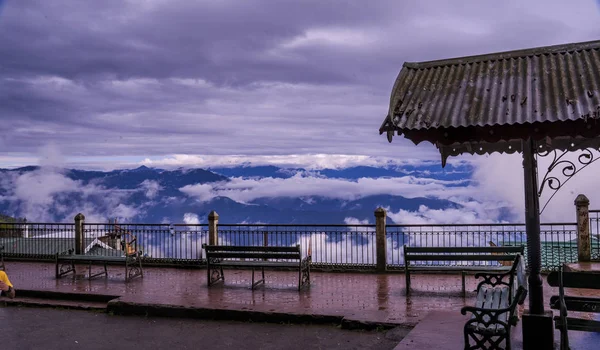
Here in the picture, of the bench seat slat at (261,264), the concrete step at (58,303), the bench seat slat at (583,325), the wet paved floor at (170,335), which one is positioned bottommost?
the wet paved floor at (170,335)

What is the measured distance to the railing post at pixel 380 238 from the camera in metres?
14.7

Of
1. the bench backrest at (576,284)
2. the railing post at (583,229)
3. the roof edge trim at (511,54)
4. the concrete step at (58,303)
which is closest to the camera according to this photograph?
the bench backrest at (576,284)

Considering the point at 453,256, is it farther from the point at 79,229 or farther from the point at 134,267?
the point at 79,229

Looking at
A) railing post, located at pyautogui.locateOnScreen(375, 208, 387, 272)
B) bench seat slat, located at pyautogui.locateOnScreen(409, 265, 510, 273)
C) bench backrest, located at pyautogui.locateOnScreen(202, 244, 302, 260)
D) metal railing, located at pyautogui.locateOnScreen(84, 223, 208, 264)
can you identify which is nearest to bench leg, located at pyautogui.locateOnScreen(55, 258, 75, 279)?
metal railing, located at pyautogui.locateOnScreen(84, 223, 208, 264)

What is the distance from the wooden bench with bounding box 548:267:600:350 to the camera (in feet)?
20.6

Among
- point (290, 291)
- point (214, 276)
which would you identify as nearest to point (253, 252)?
point (290, 291)

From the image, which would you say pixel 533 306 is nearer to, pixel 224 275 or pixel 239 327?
pixel 239 327

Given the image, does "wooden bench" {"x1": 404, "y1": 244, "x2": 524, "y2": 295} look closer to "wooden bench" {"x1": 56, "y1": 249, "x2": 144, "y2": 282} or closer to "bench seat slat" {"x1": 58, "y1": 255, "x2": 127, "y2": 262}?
"wooden bench" {"x1": 56, "y1": 249, "x2": 144, "y2": 282}

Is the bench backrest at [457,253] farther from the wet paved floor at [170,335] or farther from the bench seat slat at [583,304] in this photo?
the bench seat slat at [583,304]

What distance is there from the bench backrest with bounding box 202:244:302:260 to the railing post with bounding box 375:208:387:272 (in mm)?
2980

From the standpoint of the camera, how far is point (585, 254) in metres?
13.8

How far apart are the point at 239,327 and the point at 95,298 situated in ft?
13.6

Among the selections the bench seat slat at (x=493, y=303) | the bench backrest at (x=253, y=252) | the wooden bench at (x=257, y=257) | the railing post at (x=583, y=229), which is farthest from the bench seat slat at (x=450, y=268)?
the bench seat slat at (x=493, y=303)

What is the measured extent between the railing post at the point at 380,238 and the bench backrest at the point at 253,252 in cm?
298
